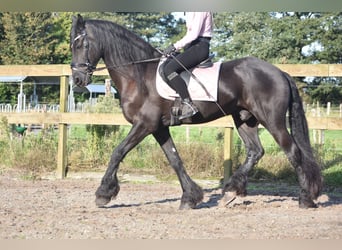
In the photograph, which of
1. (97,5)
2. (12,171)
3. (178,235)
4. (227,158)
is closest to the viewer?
(97,5)

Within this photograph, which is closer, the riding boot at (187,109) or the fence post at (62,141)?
the riding boot at (187,109)

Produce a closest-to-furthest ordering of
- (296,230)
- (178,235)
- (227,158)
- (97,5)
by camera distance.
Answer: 1. (97,5)
2. (178,235)
3. (296,230)
4. (227,158)

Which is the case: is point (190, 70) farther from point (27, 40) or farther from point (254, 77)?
point (27, 40)

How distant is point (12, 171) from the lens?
9.57 metres

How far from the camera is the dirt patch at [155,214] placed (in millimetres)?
4816

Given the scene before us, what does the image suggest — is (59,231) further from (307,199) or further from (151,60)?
(307,199)

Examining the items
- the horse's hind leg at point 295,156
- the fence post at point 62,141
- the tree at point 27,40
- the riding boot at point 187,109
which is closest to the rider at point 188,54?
the riding boot at point 187,109

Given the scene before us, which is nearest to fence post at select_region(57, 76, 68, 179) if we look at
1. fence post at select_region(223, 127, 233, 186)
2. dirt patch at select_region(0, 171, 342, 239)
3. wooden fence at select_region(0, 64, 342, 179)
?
wooden fence at select_region(0, 64, 342, 179)

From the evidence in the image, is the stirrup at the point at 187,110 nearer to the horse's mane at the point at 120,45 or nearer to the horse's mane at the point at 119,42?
the horse's mane at the point at 120,45

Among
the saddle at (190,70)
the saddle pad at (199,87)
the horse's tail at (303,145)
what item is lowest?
the horse's tail at (303,145)

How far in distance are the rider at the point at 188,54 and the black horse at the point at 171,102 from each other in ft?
0.60

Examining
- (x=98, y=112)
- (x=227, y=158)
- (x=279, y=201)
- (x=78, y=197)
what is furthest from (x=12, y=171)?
(x=279, y=201)

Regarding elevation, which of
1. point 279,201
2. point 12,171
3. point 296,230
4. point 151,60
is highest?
point 151,60

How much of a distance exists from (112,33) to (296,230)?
3.18 metres
